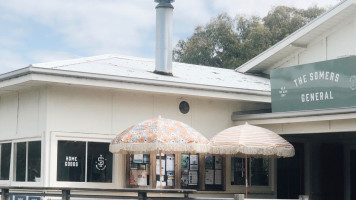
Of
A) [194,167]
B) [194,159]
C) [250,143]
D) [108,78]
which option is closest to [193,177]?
[194,167]

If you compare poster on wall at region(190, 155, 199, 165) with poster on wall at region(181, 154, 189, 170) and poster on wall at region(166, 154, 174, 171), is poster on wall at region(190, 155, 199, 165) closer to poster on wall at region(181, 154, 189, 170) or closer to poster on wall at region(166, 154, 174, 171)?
poster on wall at region(181, 154, 189, 170)

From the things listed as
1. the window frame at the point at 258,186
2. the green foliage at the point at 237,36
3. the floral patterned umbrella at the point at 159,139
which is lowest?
the window frame at the point at 258,186

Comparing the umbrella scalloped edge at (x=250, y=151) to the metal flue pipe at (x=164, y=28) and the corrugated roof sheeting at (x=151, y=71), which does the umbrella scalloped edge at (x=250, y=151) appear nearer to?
the corrugated roof sheeting at (x=151, y=71)

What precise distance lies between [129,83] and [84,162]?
A: 1.92 meters

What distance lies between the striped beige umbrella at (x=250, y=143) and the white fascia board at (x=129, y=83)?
4.69 ft

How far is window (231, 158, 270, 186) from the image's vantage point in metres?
16.8

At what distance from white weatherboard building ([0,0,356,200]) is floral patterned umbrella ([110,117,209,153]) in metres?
1.26

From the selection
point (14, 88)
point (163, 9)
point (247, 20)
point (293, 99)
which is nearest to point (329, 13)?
point (293, 99)

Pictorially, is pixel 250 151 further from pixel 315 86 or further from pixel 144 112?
pixel 144 112

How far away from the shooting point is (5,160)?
15391 mm

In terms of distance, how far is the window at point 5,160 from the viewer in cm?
1527

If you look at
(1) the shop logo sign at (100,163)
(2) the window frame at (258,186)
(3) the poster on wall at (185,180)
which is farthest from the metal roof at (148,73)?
(3) the poster on wall at (185,180)

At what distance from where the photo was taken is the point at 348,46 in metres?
17.2

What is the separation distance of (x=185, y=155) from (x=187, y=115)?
0.99 meters
